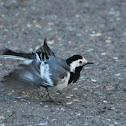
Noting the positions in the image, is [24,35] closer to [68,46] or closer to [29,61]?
[68,46]

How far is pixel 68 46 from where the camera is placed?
7.77 m

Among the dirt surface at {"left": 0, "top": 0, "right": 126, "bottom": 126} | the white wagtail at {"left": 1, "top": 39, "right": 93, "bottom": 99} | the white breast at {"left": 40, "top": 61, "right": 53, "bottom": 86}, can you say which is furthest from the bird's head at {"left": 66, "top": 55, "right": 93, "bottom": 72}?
the dirt surface at {"left": 0, "top": 0, "right": 126, "bottom": 126}

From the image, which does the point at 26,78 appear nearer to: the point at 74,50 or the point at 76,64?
the point at 76,64

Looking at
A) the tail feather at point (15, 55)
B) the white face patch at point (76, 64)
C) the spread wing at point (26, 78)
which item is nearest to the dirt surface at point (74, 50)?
the spread wing at point (26, 78)

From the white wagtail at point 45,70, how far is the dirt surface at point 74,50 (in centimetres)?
36

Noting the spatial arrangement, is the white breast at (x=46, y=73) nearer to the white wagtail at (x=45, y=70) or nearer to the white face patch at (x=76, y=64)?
the white wagtail at (x=45, y=70)

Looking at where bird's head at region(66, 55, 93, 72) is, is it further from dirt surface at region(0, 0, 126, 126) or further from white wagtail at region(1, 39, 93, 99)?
dirt surface at region(0, 0, 126, 126)

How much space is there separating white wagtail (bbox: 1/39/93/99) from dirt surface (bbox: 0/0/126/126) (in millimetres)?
364

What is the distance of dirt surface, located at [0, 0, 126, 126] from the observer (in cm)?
491

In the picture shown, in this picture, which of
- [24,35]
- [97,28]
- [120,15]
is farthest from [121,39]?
[24,35]

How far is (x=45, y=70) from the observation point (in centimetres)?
514

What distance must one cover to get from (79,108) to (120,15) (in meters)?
4.98

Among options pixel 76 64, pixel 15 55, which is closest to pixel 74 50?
pixel 76 64

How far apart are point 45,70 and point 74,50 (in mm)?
2511
